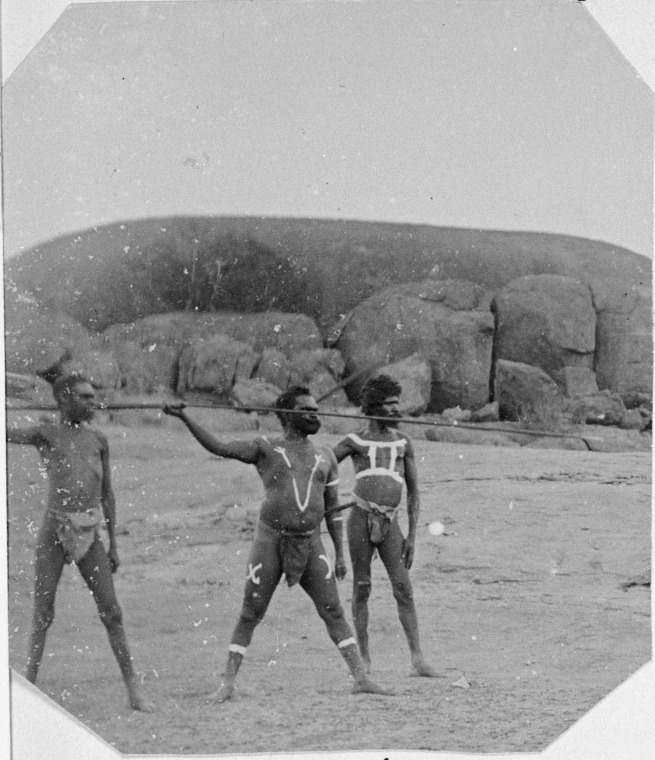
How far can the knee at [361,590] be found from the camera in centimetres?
713

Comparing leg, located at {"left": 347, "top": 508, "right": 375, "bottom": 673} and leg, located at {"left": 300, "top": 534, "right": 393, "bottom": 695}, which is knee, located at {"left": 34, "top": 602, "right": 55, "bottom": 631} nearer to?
leg, located at {"left": 300, "top": 534, "right": 393, "bottom": 695}

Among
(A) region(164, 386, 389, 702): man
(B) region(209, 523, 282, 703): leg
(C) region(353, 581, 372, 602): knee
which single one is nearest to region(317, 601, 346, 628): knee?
(A) region(164, 386, 389, 702): man

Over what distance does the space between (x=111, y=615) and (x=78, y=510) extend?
469mm

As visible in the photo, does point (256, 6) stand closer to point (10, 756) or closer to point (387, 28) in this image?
point (387, 28)

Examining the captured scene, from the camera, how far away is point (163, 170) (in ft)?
23.2

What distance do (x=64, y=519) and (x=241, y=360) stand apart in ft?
3.34

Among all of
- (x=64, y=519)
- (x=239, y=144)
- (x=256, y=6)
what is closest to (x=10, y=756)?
(x=64, y=519)

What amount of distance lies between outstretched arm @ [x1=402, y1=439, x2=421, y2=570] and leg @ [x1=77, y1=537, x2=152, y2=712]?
1.26 meters

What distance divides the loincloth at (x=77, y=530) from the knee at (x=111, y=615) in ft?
0.80

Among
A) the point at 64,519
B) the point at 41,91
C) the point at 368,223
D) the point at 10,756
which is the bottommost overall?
the point at 10,756

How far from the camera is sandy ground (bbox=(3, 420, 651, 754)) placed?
23.2 feet

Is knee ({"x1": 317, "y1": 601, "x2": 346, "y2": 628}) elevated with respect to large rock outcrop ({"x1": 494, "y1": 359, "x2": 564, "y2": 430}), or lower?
lower

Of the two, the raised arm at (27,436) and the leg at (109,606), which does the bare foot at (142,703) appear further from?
the raised arm at (27,436)

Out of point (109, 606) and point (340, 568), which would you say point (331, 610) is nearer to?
point (340, 568)
